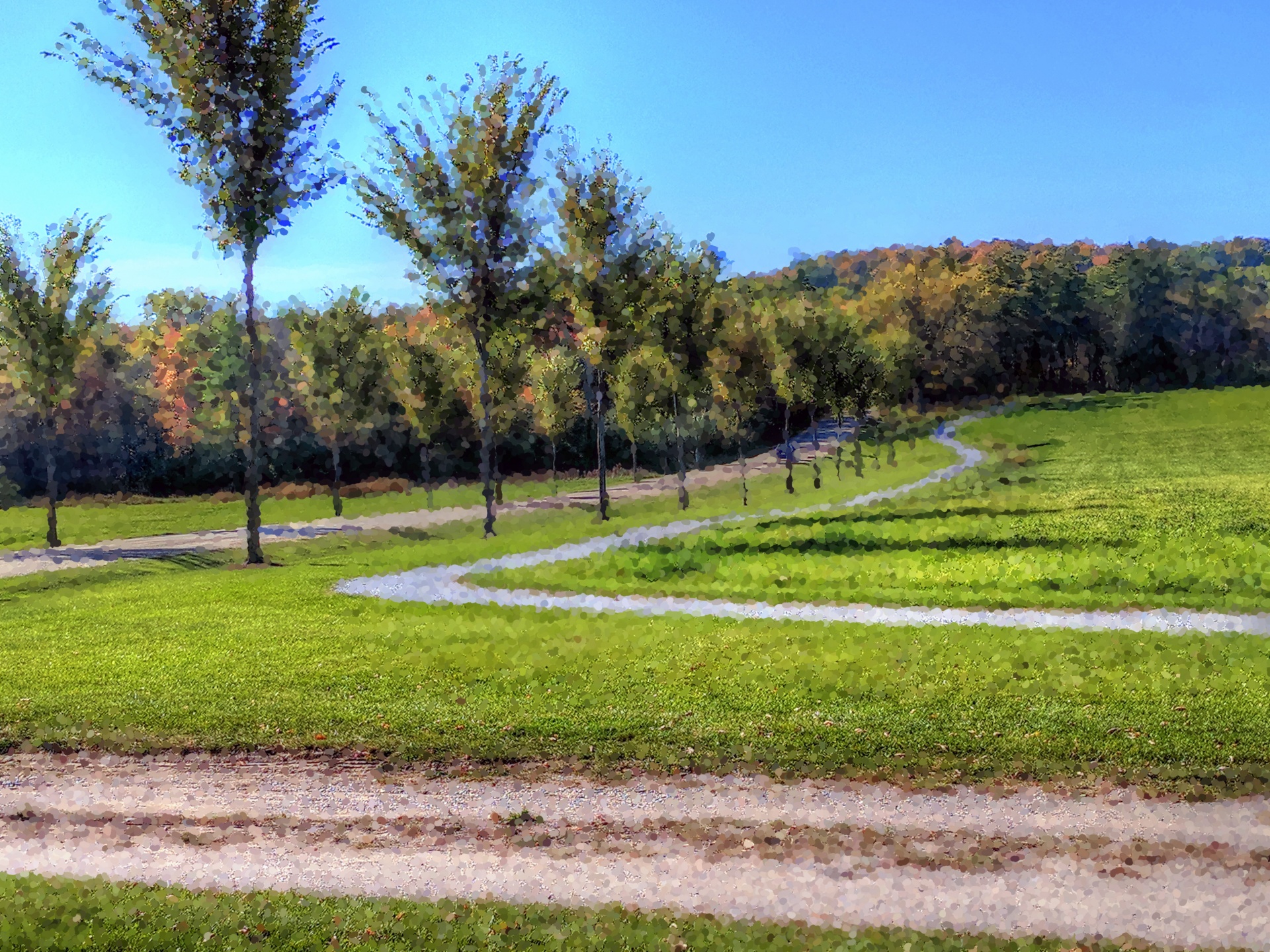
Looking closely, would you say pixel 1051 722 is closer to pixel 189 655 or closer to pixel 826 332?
pixel 189 655

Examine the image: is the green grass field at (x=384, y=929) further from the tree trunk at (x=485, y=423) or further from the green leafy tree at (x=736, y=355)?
the green leafy tree at (x=736, y=355)

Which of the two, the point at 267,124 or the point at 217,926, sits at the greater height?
the point at 267,124

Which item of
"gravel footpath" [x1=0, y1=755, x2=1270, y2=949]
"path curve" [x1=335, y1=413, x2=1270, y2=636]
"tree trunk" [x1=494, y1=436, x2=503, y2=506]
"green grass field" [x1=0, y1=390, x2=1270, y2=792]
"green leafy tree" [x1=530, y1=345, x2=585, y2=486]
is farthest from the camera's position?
"green leafy tree" [x1=530, y1=345, x2=585, y2=486]

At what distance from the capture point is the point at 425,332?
48188 millimetres

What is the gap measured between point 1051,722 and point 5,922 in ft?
32.2

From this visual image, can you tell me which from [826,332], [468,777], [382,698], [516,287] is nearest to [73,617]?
[382,698]

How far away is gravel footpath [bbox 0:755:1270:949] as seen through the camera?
736 cm

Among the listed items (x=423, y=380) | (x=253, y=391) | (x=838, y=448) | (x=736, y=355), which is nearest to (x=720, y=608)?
(x=253, y=391)

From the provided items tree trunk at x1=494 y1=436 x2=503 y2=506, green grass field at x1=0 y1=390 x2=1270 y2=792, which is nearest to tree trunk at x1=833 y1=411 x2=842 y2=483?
tree trunk at x1=494 y1=436 x2=503 y2=506

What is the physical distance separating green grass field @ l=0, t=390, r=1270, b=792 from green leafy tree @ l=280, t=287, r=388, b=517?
81.9 feet

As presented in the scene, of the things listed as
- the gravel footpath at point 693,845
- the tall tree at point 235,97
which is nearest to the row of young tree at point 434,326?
the tall tree at point 235,97

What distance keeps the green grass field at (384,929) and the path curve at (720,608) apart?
9.99 m

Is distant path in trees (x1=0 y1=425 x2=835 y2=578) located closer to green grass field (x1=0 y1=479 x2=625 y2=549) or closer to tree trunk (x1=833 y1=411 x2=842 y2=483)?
green grass field (x1=0 y1=479 x2=625 y2=549)

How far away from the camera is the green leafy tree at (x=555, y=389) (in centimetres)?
6125
